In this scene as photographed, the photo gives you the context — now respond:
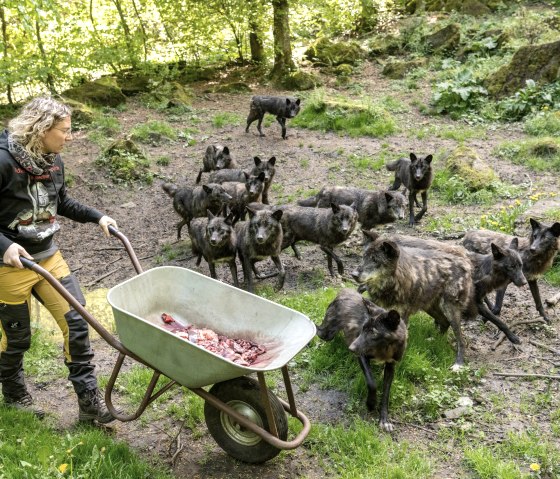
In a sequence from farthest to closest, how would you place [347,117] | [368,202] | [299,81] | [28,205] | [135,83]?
[299,81] < [135,83] < [347,117] < [368,202] < [28,205]

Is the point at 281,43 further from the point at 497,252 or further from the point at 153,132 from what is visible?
the point at 497,252

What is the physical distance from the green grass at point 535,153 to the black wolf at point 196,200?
663cm

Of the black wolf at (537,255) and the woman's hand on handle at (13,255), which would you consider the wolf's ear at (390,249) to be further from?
the woman's hand on handle at (13,255)

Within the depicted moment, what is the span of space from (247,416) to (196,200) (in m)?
6.12

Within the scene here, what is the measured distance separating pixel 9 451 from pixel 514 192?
31.0 feet

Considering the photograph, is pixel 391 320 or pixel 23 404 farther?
pixel 23 404

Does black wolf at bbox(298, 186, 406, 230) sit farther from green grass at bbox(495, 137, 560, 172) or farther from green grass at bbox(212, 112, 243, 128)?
green grass at bbox(212, 112, 243, 128)

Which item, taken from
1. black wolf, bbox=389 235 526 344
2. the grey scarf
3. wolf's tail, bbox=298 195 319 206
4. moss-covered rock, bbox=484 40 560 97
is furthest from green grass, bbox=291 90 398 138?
the grey scarf

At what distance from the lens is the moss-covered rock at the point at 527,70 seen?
14945 mm

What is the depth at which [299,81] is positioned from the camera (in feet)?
64.8

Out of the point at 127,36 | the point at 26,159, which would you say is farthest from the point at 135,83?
the point at 26,159

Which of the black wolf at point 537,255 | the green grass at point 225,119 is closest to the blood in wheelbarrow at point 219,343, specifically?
the black wolf at point 537,255

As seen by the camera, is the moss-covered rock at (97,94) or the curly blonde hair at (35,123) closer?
the curly blonde hair at (35,123)

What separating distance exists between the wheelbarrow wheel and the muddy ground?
176mm
